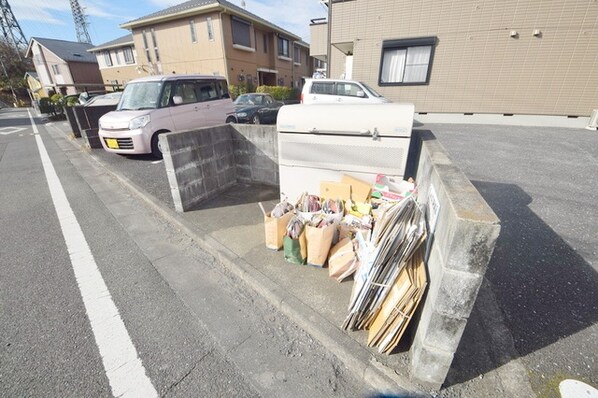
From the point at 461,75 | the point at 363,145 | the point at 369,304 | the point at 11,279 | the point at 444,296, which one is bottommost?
the point at 11,279

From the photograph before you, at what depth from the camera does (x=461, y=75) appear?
31.5 ft

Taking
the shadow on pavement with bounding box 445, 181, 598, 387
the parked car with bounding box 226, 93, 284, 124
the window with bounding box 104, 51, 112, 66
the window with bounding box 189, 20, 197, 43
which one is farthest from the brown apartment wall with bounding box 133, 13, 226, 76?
the shadow on pavement with bounding box 445, 181, 598, 387

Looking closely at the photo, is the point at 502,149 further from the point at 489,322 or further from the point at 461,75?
the point at 489,322

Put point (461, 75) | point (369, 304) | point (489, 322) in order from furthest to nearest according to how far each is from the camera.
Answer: point (461, 75), point (489, 322), point (369, 304)

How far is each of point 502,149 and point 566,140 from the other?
261 centimetres

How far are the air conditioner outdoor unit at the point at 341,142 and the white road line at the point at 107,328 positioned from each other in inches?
84.7

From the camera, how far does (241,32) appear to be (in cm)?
1759

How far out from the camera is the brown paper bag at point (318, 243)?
2297 millimetres

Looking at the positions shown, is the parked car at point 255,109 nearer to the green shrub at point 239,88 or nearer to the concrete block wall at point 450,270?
the green shrub at point 239,88

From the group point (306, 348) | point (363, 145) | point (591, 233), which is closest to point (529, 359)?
point (306, 348)

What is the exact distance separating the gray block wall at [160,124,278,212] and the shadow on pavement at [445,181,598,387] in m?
3.16

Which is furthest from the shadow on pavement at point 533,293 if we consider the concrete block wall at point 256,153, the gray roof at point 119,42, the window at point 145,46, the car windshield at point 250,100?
the gray roof at point 119,42

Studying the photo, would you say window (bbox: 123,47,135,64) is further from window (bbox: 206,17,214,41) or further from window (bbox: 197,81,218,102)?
window (bbox: 197,81,218,102)

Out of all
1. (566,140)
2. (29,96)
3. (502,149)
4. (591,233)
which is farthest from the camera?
(29,96)
